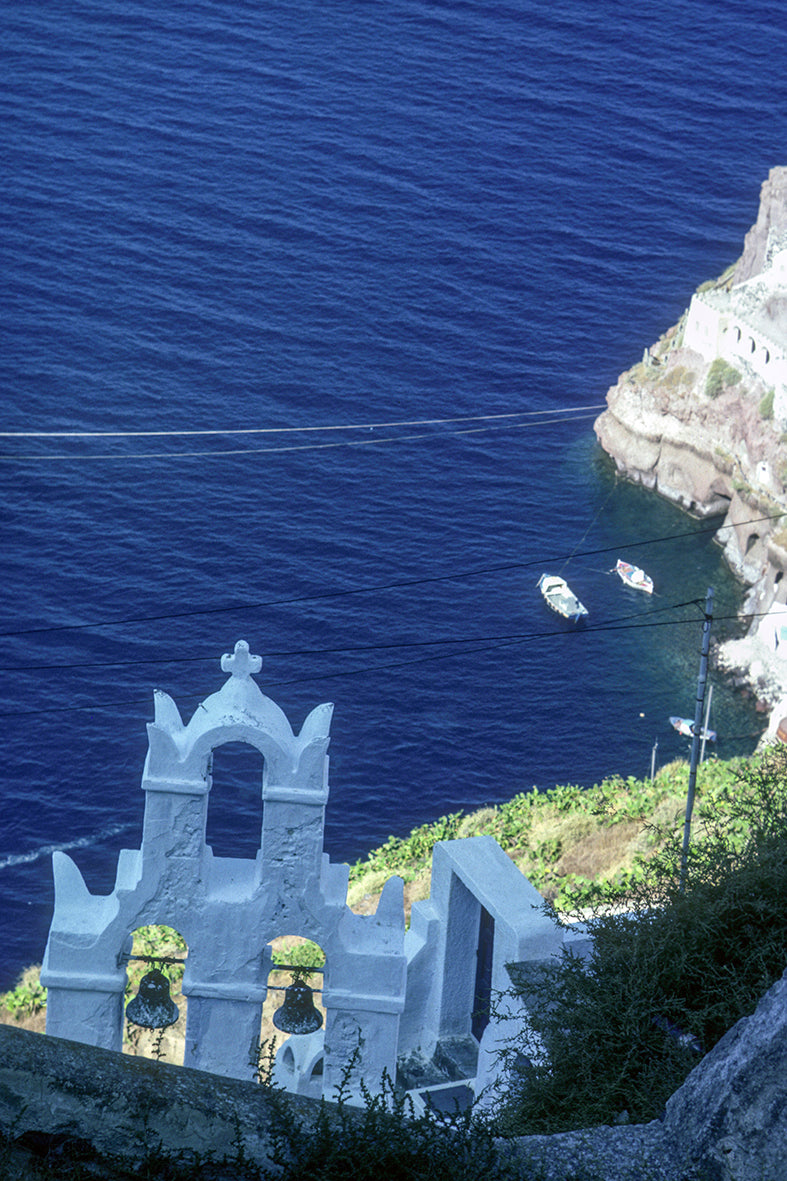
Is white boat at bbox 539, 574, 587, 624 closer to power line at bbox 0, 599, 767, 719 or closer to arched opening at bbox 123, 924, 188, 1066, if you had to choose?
power line at bbox 0, 599, 767, 719

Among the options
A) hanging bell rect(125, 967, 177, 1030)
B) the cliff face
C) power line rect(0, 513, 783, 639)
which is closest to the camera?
hanging bell rect(125, 967, 177, 1030)

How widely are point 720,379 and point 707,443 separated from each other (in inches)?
179

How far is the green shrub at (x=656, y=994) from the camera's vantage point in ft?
52.3

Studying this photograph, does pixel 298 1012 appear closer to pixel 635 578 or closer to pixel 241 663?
pixel 241 663

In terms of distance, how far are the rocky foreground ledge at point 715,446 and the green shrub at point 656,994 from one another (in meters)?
66.5

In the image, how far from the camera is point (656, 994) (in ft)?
54.3

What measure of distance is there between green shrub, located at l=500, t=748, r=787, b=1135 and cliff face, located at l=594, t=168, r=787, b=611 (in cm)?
7050

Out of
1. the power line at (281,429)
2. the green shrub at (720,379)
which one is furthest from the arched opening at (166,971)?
the green shrub at (720,379)

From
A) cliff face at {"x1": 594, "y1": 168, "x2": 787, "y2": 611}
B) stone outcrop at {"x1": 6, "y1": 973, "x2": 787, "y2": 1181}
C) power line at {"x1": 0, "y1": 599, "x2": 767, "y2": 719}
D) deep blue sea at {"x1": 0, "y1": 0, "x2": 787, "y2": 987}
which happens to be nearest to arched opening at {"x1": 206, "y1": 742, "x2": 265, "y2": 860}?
deep blue sea at {"x1": 0, "y1": 0, "x2": 787, "y2": 987}

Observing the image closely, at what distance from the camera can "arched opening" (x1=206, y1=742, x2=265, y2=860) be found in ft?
218

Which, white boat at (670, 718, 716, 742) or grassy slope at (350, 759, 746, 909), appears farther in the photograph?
white boat at (670, 718, 716, 742)

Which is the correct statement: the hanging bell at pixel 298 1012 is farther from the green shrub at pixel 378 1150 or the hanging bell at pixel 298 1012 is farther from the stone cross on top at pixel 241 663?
the green shrub at pixel 378 1150

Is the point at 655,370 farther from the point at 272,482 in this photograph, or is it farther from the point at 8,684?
the point at 8,684

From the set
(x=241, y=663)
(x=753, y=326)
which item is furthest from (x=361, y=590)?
(x=241, y=663)
